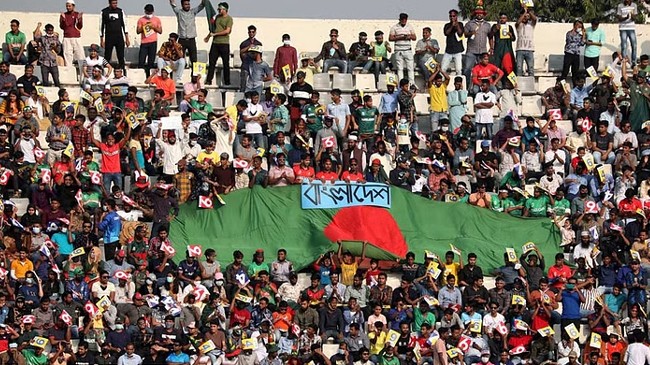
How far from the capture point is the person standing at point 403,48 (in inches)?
1646

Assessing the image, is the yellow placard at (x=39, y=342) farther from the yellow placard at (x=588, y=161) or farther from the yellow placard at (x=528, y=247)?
the yellow placard at (x=588, y=161)

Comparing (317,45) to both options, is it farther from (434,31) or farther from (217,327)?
(217,327)

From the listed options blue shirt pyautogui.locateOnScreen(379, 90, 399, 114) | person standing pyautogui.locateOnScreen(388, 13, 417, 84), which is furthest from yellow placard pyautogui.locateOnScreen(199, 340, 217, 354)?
person standing pyautogui.locateOnScreen(388, 13, 417, 84)

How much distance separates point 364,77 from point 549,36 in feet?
18.8

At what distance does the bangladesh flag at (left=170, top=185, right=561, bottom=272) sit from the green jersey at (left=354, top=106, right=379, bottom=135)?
5.53ft

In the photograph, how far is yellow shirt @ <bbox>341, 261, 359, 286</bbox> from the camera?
36.3 m

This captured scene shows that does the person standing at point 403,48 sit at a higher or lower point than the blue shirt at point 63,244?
higher

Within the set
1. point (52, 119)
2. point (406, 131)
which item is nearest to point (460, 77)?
point (406, 131)

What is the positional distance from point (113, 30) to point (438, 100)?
19.5 feet

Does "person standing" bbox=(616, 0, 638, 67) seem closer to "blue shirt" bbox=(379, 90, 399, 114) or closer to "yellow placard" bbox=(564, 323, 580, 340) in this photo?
"blue shirt" bbox=(379, 90, 399, 114)

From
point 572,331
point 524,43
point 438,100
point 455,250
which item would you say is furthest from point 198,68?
point 572,331

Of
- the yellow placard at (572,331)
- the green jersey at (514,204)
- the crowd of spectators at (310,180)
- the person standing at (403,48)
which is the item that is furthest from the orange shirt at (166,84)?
the yellow placard at (572,331)

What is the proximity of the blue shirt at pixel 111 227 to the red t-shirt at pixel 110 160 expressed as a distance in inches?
55.1

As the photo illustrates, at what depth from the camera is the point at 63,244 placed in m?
36.1
